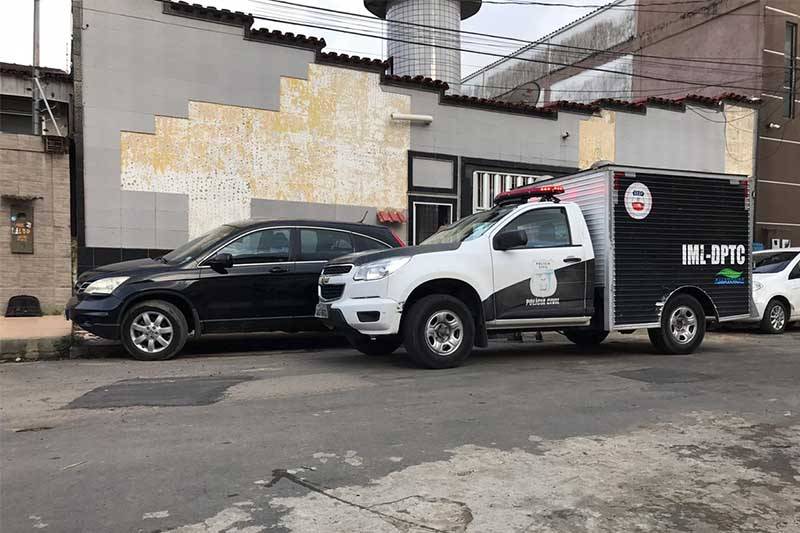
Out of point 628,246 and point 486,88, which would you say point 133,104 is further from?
point 486,88

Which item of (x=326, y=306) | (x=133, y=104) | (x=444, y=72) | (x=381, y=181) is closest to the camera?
(x=326, y=306)

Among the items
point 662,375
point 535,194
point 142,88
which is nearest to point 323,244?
point 535,194

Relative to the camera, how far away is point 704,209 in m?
9.22

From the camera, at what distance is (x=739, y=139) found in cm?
1952

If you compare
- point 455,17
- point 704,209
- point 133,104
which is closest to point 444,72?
point 455,17

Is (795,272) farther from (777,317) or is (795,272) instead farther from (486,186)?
(486,186)

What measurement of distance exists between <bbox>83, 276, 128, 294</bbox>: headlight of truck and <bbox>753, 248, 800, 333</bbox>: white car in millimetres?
10846

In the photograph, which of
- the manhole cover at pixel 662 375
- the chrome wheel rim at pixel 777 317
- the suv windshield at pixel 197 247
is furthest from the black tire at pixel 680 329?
the suv windshield at pixel 197 247

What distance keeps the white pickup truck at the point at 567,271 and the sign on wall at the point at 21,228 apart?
712cm

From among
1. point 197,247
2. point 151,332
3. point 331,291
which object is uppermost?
point 197,247

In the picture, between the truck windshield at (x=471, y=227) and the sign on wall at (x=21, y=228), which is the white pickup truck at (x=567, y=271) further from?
the sign on wall at (x=21, y=228)

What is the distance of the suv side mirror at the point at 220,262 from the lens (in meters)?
8.52

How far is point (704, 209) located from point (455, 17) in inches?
609

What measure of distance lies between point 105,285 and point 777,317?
11.8 metres
